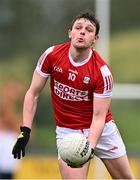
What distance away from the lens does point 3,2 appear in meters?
15.4

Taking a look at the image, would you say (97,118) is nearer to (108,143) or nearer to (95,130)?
(95,130)

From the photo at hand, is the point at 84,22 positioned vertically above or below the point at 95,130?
above

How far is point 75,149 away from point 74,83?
2.42 feet

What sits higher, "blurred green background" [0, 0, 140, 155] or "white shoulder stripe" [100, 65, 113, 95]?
"white shoulder stripe" [100, 65, 113, 95]

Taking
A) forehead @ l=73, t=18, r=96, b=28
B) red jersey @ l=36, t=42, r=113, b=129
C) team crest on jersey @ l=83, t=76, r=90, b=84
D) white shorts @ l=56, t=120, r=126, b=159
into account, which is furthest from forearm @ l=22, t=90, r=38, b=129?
forehead @ l=73, t=18, r=96, b=28

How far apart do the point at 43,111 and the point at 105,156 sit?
20.5ft

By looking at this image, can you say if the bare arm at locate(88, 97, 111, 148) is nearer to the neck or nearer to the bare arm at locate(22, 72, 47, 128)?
the neck

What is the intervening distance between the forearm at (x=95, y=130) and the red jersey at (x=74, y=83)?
9.0 inches

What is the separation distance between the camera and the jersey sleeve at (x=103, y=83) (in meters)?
8.50

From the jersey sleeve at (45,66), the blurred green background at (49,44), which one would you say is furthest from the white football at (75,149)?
the blurred green background at (49,44)

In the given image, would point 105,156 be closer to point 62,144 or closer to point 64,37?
point 62,144

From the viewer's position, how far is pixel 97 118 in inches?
336

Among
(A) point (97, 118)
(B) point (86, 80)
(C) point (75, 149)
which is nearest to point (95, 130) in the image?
(A) point (97, 118)

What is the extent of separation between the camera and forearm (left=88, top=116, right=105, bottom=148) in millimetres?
8438
